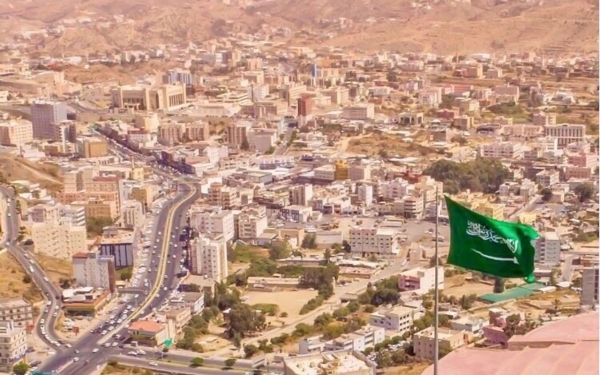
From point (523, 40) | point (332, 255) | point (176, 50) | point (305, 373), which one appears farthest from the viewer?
point (176, 50)

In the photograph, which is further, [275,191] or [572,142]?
[572,142]

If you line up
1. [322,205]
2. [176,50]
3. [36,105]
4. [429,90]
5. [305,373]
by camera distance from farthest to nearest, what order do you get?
[176,50] → [429,90] → [36,105] → [322,205] → [305,373]

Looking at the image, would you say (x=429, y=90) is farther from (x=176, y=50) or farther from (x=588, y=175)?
(x=176, y=50)

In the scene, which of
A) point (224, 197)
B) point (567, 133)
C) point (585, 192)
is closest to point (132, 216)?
point (224, 197)

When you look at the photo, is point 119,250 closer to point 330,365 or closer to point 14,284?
point 14,284

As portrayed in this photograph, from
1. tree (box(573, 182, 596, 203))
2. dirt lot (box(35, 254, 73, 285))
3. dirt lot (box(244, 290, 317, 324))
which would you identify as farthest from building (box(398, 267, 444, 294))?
tree (box(573, 182, 596, 203))

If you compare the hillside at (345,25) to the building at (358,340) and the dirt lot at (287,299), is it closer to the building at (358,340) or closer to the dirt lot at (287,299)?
the dirt lot at (287,299)

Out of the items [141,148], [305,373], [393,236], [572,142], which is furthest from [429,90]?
[305,373]
